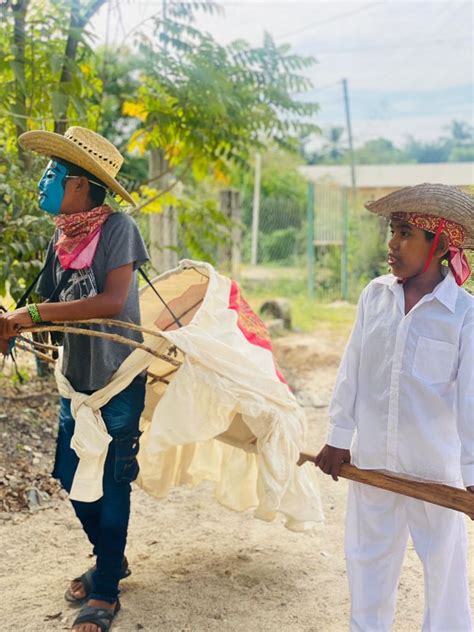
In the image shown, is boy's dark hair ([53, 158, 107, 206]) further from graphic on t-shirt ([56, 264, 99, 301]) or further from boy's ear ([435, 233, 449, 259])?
boy's ear ([435, 233, 449, 259])

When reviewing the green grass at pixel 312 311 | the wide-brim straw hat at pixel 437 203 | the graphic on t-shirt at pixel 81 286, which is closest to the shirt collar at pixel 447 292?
the wide-brim straw hat at pixel 437 203

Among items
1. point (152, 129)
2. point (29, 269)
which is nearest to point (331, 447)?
point (29, 269)

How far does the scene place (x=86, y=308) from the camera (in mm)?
3107

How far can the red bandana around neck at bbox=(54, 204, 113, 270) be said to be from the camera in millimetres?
3189

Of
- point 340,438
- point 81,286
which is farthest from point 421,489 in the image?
point 81,286

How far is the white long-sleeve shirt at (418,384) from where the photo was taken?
282 centimetres

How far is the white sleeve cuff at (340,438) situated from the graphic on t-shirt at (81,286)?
1023 mm

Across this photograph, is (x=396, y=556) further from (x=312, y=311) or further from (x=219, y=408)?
(x=312, y=311)

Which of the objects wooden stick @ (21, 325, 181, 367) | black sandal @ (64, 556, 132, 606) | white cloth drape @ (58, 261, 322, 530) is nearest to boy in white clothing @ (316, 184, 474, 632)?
white cloth drape @ (58, 261, 322, 530)

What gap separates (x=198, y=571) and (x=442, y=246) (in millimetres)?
1921

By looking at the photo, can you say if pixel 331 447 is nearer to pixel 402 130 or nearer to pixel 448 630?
pixel 448 630

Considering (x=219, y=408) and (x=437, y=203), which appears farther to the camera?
(x=219, y=408)

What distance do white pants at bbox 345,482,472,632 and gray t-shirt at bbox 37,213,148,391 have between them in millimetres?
1044

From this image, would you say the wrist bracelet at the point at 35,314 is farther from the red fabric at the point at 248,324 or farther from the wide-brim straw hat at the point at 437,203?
the wide-brim straw hat at the point at 437,203
